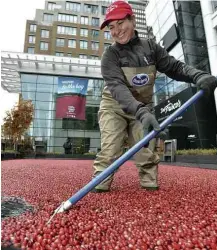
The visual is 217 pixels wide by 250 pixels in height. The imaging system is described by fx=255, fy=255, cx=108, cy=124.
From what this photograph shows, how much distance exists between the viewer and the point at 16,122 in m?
17.4

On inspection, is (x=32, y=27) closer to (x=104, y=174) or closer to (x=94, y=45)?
(x=94, y=45)

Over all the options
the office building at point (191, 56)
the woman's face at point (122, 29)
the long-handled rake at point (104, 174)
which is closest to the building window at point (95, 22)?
the office building at point (191, 56)

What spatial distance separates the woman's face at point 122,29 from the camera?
93.9 inches

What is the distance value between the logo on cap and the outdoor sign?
1968cm

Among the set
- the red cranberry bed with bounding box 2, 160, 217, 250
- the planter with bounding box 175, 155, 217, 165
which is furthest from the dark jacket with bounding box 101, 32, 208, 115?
the planter with bounding box 175, 155, 217, 165

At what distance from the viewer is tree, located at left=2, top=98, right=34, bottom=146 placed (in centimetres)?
1714

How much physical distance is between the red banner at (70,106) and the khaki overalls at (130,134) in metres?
19.0

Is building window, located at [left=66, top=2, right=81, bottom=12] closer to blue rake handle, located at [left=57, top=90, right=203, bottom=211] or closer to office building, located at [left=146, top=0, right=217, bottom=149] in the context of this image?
office building, located at [left=146, top=0, right=217, bottom=149]

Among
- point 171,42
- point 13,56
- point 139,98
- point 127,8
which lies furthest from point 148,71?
point 13,56

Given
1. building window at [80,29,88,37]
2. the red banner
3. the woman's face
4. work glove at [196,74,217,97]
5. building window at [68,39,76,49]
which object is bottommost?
work glove at [196,74,217,97]

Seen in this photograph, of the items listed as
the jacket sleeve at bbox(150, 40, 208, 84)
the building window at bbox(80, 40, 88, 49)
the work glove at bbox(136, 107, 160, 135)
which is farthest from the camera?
the building window at bbox(80, 40, 88, 49)

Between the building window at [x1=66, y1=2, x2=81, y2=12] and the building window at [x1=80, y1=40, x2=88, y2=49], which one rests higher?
the building window at [x1=66, y1=2, x2=81, y2=12]

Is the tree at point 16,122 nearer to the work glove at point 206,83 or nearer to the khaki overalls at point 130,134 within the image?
the khaki overalls at point 130,134

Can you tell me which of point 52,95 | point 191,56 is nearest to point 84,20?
point 52,95
